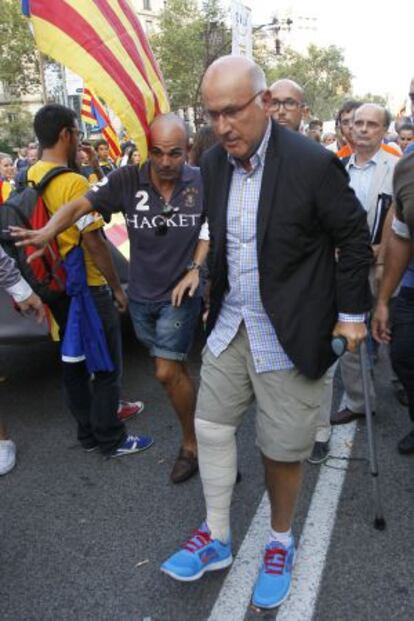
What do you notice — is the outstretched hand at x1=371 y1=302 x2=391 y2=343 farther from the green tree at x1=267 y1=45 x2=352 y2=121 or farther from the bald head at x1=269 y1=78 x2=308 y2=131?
the green tree at x1=267 y1=45 x2=352 y2=121

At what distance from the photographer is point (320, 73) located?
70500 millimetres

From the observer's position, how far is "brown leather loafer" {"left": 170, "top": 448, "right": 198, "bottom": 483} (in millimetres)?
3197

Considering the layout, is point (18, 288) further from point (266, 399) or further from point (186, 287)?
point (266, 399)

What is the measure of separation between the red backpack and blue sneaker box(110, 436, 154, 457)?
981 mm

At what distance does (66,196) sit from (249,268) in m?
1.33

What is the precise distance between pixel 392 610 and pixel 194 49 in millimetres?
42889

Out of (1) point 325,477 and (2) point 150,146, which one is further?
(1) point 325,477

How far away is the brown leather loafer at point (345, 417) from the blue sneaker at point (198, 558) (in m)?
1.49

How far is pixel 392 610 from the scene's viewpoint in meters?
2.25

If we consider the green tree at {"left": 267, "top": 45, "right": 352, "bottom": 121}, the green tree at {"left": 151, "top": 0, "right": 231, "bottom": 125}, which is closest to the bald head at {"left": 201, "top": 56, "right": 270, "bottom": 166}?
the green tree at {"left": 151, "top": 0, "right": 231, "bottom": 125}

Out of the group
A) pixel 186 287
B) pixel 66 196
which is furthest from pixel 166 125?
pixel 186 287

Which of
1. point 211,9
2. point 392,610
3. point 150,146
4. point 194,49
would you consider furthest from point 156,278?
point 194,49

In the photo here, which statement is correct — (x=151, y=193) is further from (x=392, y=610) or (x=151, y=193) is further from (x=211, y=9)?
(x=211, y=9)

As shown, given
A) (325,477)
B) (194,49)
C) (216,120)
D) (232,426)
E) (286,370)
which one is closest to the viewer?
(216,120)
